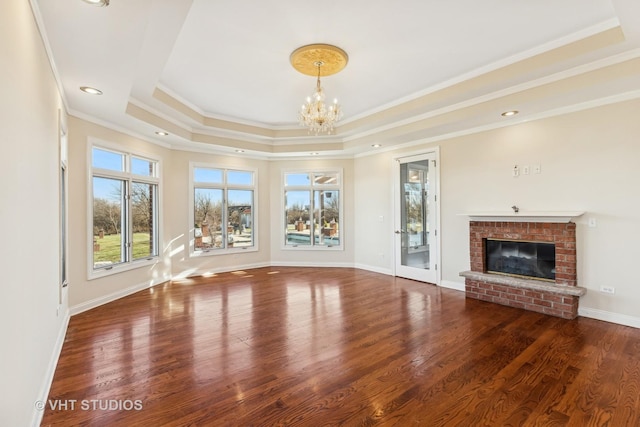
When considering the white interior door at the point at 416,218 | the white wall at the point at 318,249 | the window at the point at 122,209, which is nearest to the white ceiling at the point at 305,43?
the window at the point at 122,209

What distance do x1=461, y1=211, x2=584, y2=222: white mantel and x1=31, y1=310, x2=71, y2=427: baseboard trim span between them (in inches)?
209

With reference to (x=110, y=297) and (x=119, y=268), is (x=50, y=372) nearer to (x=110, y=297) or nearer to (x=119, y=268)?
(x=110, y=297)

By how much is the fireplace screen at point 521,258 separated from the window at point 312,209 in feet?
11.3

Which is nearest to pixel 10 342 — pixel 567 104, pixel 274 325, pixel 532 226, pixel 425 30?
pixel 274 325

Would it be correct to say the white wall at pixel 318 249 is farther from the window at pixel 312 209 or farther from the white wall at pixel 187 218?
the white wall at pixel 187 218

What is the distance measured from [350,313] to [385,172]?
350 centimetres

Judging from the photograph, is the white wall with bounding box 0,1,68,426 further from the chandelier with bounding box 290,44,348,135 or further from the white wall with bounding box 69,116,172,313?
the chandelier with bounding box 290,44,348,135

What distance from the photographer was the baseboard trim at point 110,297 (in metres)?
4.18

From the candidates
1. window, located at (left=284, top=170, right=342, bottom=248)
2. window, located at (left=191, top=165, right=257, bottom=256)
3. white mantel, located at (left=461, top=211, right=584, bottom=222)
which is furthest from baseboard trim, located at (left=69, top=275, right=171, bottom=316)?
white mantel, located at (left=461, top=211, right=584, bottom=222)

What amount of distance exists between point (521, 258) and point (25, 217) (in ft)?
18.5

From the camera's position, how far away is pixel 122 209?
5113 mm

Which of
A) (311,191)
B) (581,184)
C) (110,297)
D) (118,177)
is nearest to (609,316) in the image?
(581,184)

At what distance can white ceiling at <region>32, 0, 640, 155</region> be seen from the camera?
2.54 meters

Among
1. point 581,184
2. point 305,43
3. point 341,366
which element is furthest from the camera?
point 581,184
